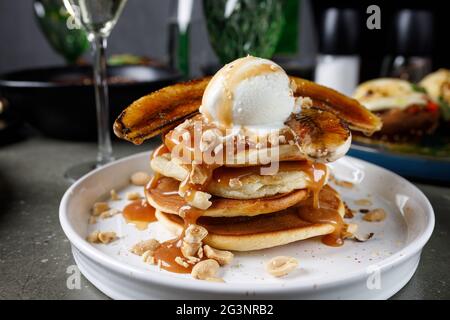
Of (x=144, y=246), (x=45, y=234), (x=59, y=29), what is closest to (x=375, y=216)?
(x=144, y=246)

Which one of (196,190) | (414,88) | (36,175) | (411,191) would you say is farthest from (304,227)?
(414,88)

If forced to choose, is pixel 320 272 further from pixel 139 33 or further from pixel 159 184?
pixel 139 33

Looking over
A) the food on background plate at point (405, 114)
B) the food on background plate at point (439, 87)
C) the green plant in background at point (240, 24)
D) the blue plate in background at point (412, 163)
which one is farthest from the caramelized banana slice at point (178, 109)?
the food on background plate at point (439, 87)

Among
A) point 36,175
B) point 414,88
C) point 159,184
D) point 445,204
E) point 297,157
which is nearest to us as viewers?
point 297,157

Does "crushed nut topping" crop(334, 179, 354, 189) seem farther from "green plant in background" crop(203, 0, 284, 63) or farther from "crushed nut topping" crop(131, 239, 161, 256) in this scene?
"green plant in background" crop(203, 0, 284, 63)

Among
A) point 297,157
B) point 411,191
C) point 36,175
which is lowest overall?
point 36,175

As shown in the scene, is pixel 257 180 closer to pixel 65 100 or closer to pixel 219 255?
pixel 219 255
